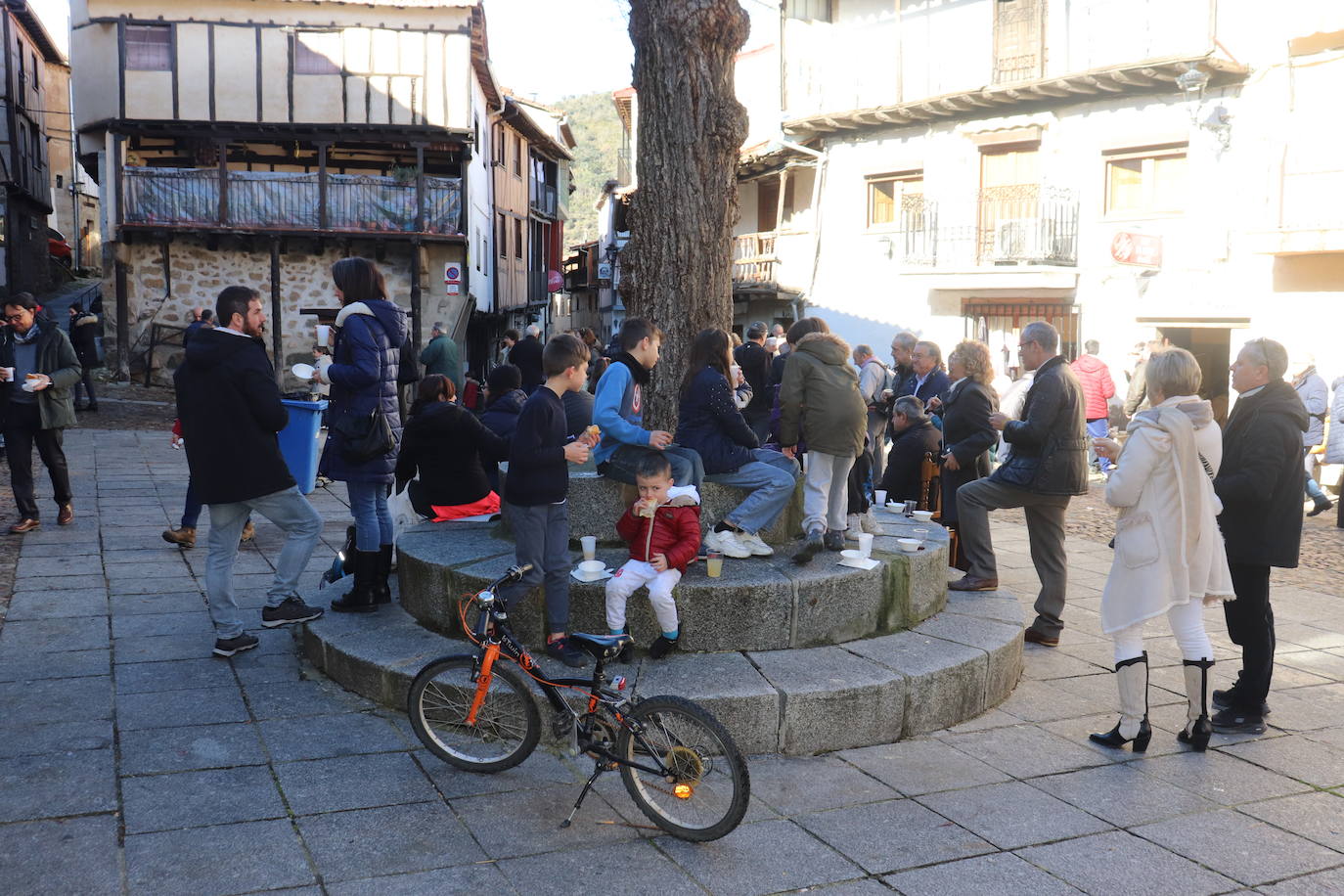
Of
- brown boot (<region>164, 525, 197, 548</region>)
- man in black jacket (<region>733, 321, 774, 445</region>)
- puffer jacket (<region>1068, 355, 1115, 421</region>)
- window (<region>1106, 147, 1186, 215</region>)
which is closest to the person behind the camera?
brown boot (<region>164, 525, 197, 548</region>)

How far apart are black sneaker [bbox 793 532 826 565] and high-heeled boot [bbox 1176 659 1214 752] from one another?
1.75 m

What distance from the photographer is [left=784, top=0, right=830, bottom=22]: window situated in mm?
22766

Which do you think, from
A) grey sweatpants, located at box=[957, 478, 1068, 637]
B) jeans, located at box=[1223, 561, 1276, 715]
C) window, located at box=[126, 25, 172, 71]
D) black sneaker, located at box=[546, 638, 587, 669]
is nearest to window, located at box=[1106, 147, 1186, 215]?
grey sweatpants, located at box=[957, 478, 1068, 637]

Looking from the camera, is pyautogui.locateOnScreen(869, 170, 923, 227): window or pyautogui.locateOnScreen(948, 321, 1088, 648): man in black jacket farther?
pyautogui.locateOnScreen(869, 170, 923, 227): window

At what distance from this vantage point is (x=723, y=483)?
5.79 metres

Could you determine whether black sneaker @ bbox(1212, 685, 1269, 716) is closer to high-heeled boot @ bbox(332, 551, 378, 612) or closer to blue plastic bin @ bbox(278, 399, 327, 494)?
high-heeled boot @ bbox(332, 551, 378, 612)

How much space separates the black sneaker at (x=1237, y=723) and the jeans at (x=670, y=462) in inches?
104

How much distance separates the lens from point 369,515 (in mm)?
5859

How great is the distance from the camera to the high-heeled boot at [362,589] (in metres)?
5.81

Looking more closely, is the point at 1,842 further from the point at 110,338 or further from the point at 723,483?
the point at 110,338

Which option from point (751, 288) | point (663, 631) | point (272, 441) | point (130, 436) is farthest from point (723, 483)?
point (751, 288)

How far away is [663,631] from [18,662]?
3187 millimetres

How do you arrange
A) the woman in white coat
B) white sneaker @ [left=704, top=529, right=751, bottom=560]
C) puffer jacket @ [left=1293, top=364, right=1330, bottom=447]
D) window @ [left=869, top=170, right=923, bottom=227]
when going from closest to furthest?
the woman in white coat < white sneaker @ [left=704, top=529, right=751, bottom=560] < puffer jacket @ [left=1293, top=364, right=1330, bottom=447] < window @ [left=869, top=170, right=923, bottom=227]

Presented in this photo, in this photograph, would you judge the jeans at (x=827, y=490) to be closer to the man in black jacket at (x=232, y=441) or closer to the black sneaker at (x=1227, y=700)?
the black sneaker at (x=1227, y=700)
